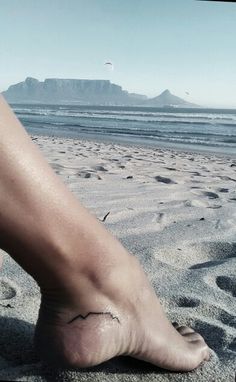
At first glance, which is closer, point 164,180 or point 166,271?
point 166,271

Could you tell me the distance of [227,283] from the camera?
1.82 metres

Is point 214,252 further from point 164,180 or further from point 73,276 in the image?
point 164,180

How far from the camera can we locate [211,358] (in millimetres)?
1318

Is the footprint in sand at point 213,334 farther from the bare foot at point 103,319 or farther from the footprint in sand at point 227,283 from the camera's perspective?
the footprint in sand at point 227,283

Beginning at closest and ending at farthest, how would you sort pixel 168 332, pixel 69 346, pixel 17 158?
pixel 17 158 < pixel 69 346 < pixel 168 332

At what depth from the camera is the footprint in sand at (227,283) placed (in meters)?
1.77

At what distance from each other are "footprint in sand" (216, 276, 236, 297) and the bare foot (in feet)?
1.67

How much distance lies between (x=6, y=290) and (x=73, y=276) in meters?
0.64

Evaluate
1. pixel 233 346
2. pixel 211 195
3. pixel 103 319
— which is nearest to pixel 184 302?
pixel 233 346

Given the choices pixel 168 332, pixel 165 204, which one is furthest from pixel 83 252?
pixel 165 204

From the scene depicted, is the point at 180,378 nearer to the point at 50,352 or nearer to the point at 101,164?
the point at 50,352

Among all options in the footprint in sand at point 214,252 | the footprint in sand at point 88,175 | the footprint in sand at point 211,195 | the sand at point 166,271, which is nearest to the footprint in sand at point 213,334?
the sand at point 166,271

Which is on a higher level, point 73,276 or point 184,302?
point 73,276

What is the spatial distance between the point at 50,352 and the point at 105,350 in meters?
0.13
